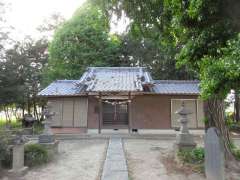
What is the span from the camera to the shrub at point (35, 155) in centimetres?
758

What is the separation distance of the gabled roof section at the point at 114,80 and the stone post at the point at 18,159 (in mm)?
7828

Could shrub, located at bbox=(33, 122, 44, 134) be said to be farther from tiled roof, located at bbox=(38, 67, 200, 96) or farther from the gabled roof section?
the gabled roof section

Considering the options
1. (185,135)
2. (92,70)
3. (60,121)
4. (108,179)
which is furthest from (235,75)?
(92,70)

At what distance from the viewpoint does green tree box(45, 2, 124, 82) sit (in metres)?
22.2

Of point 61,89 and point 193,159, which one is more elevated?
point 61,89

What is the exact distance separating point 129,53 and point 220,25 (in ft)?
66.0

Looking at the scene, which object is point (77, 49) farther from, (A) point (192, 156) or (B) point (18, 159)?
(A) point (192, 156)

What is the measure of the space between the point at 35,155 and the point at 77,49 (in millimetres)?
15530

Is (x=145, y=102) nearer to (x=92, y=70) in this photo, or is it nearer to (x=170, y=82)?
(x=170, y=82)

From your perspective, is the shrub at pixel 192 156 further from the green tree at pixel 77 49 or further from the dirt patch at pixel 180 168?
the green tree at pixel 77 49

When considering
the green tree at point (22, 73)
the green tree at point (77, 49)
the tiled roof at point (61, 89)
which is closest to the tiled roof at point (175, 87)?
the tiled roof at point (61, 89)

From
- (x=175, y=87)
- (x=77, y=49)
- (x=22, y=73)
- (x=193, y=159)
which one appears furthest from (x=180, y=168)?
(x=22, y=73)

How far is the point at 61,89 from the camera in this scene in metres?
17.3

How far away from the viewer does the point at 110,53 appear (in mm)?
23375
